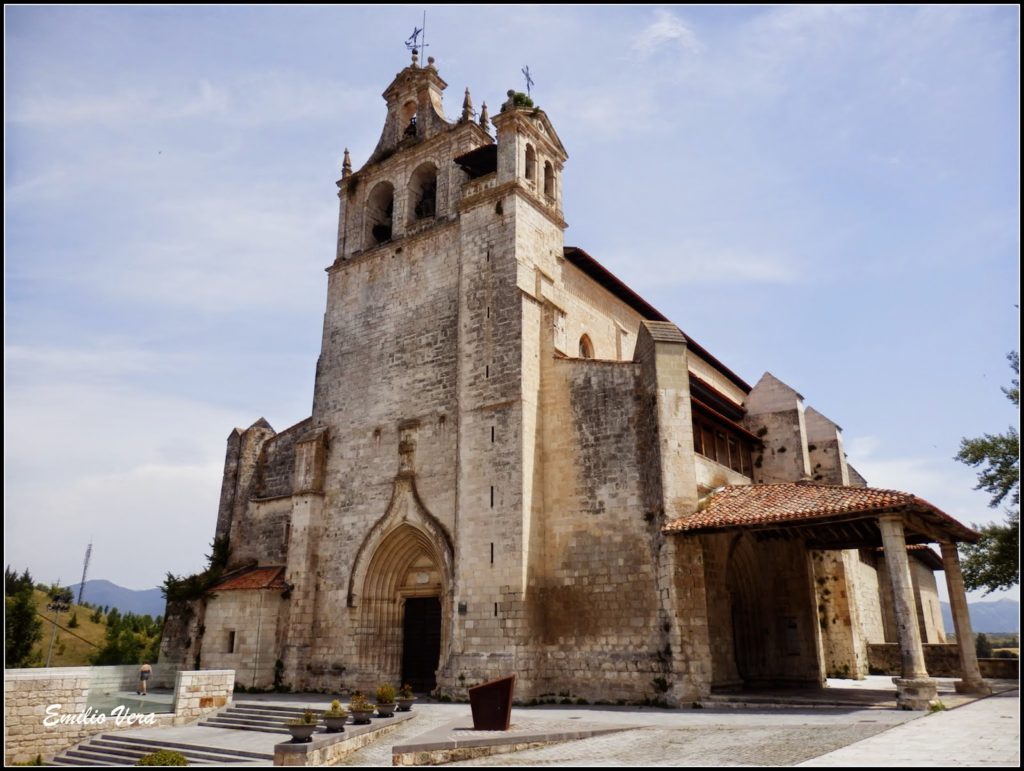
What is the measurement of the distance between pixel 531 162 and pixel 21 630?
3839cm

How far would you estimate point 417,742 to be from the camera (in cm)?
1025

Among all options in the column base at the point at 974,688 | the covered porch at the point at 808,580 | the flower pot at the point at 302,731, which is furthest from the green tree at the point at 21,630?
the column base at the point at 974,688

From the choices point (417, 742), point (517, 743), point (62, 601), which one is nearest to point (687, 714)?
point (517, 743)

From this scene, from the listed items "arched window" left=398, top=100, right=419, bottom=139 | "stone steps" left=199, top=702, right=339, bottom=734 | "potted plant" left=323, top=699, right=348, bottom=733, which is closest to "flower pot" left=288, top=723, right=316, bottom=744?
"potted plant" left=323, top=699, right=348, bottom=733

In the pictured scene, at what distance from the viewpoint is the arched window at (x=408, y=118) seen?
26795mm

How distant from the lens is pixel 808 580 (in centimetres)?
2128

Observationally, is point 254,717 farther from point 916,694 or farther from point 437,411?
point 916,694

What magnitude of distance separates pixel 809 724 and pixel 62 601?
156ft

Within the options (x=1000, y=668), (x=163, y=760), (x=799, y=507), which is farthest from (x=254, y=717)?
(x=1000, y=668)

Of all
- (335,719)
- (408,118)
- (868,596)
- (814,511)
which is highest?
(408,118)

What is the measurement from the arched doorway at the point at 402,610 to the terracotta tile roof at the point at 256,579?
297 centimetres

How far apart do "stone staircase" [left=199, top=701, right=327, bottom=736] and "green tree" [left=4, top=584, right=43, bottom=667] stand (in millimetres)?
30312

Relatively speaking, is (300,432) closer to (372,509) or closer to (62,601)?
(372,509)

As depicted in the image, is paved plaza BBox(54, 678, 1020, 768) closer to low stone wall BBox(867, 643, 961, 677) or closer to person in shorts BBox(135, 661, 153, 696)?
person in shorts BBox(135, 661, 153, 696)
